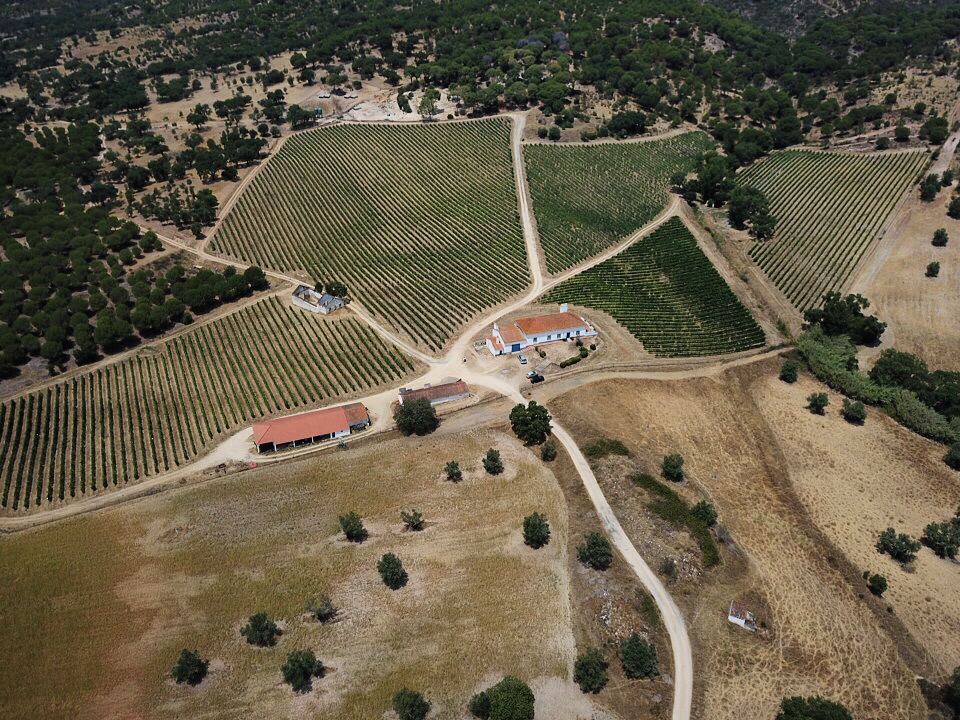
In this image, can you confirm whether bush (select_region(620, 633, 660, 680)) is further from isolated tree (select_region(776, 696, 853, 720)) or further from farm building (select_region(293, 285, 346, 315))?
farm building (select_region(293, 285, 346, 315))

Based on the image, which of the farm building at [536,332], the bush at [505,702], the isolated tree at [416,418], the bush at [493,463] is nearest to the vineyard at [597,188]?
the farm building at [536,332]

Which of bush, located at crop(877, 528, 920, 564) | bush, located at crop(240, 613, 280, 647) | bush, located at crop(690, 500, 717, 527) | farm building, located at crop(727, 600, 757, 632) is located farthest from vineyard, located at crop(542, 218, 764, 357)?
bush, located at crop(240, 613, 280, 647)

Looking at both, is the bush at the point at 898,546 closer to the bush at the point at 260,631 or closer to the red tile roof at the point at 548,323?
the red tile roof at the point at 548,323

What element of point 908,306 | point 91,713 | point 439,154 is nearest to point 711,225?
point 908,306

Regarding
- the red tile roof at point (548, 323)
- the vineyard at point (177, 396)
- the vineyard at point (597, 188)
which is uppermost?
the vineyard at point (597, 188)

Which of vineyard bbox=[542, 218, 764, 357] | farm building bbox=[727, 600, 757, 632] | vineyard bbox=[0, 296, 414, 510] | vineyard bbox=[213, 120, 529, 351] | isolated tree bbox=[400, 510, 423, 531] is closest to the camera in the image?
farm building bbox=[727, 600, 757, 632]

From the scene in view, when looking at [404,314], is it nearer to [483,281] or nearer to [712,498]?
[483,281]

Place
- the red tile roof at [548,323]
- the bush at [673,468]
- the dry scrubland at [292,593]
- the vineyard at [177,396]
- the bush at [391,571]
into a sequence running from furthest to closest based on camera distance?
1. the red tile roof at [548,323]
2. the vineyard at [177,396]
3. the bush at [673,468]
4. the bush at [391,571]
5. the dry scrubland at [292,593]
